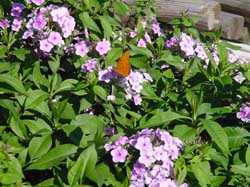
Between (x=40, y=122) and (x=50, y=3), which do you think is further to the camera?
(x=50, y=3)

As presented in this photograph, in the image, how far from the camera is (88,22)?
285 centimetres

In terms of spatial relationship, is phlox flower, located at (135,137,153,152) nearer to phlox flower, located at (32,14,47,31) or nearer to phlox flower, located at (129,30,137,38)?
phlox flower, located at (32,14,47,31)

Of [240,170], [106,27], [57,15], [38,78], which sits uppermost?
[57,15]

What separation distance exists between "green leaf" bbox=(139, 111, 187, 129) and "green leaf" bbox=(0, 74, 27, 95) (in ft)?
1.56

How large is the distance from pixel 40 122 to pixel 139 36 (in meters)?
0.82

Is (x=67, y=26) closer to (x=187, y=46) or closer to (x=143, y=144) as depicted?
(x=187, y=46)

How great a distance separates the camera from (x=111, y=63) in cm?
265

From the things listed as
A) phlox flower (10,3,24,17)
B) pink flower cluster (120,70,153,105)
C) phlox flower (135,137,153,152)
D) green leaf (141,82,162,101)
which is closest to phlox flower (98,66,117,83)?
pink flower cluster (120,70,153,105)

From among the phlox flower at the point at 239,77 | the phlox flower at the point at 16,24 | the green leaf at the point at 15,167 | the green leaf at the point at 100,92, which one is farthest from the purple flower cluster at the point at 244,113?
the phlox flower at the point at 16,24

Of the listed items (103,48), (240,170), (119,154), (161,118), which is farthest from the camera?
(103,48)

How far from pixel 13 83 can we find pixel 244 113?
36.4 inches

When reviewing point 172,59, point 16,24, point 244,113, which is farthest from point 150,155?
point 16,24

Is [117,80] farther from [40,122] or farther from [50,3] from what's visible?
[50,3]

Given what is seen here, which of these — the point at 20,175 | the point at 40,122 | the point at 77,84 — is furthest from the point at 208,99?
the point at 20,175
